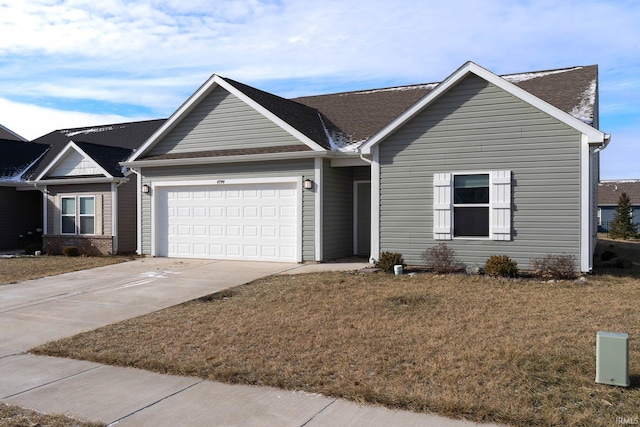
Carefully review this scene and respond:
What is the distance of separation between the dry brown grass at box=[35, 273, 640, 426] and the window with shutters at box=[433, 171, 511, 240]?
2.17m

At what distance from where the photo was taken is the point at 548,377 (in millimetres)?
5602

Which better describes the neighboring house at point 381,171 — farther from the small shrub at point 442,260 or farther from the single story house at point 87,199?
the single story house at point 87,199

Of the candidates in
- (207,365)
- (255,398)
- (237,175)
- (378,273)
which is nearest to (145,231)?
(237,175)

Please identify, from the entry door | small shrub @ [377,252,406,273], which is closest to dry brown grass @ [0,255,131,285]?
the entry door

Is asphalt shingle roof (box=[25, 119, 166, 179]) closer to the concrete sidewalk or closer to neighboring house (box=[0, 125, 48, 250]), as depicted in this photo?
neighboring house (box=[0, 125, 48, 250])

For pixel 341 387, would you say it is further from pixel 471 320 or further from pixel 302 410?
pixel 471 320

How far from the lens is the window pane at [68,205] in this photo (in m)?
20.4

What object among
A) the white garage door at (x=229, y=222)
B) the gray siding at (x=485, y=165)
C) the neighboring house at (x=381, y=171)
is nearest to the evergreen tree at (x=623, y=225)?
the neighboring house at (x=381, y=171)

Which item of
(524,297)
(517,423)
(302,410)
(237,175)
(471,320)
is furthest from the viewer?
(237,175)

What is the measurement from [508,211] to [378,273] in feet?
10.9

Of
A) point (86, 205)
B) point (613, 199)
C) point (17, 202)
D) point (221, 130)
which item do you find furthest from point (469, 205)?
point (613, 199)

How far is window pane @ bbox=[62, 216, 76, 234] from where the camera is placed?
20.4m

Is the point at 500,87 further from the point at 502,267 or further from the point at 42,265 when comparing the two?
the point at 42,265

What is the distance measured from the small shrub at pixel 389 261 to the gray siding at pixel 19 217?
16.8 m
